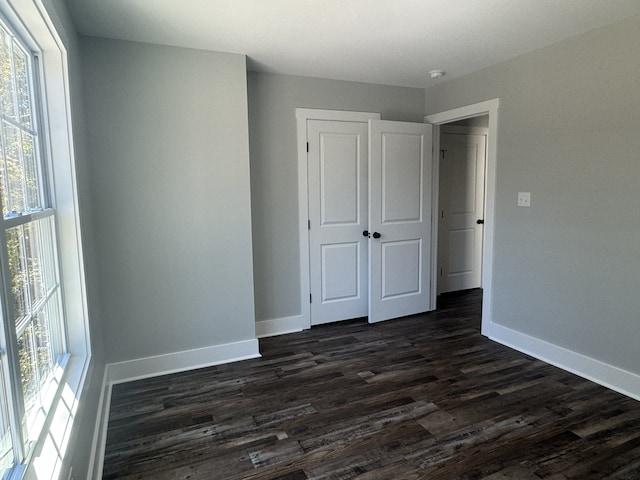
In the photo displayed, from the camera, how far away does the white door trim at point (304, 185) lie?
3697 millimetres

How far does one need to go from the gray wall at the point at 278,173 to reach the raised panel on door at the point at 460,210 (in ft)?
5.80

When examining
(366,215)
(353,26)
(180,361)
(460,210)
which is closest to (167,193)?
(180,361)

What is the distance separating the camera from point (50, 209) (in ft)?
6.15

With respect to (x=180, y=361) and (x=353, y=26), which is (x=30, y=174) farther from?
(x=353, y=26)

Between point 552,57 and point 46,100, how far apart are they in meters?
3.30

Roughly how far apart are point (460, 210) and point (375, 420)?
3.55m

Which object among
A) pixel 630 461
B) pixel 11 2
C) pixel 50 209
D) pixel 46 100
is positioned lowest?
pixel 630 461

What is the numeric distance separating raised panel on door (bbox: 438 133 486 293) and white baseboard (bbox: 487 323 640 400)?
1.68 meters

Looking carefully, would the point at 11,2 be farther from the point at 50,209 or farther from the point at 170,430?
the point at 170,430

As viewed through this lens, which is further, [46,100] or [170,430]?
[170,430]

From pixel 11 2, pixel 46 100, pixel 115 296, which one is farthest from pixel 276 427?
pixel 11 2

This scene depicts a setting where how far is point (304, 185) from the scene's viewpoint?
148 inches

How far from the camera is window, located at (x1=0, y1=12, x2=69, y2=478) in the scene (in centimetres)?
111

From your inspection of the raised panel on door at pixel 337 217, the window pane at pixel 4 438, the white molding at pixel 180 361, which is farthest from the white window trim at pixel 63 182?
the raised panel on door at pixel 337 217
